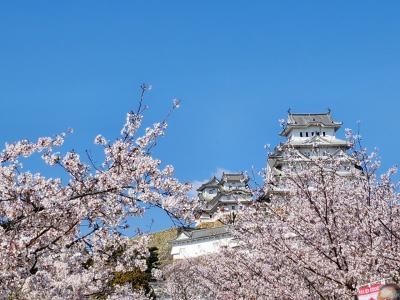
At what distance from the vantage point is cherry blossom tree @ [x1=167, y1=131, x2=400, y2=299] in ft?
32.3

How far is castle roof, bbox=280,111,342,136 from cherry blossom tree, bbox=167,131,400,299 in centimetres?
4538

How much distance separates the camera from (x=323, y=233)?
425 inches

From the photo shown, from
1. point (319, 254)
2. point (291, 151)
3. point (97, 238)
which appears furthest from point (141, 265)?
point (291, 151)

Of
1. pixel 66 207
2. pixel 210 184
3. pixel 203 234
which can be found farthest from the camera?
pixel 210 184

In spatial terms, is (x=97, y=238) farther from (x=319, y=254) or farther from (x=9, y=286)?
(x=319, y=254)

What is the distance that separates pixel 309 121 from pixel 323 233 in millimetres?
50136

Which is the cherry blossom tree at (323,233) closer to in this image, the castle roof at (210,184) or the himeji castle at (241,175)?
the himeji castle at (241,175)

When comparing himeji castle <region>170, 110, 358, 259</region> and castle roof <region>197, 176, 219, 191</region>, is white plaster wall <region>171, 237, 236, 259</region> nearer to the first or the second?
himeji castle <region>170, 110, 358, 259</region>

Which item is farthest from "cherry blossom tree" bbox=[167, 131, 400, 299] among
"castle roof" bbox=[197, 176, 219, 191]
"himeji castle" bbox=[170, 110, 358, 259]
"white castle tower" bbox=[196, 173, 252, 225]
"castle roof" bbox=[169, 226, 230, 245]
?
"castle roof" bbox=[197, 176, 219, 191]

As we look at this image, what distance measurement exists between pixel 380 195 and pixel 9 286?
833cm

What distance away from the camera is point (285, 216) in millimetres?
12188

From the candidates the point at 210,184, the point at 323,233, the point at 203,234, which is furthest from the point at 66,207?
the point at 210,184

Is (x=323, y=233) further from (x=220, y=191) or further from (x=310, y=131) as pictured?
(x=220, y=191)

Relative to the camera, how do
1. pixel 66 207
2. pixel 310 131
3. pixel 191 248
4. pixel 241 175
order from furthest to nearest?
pixel 241 175, pixel 310 131, pixel 191 248, pixel 66 207
